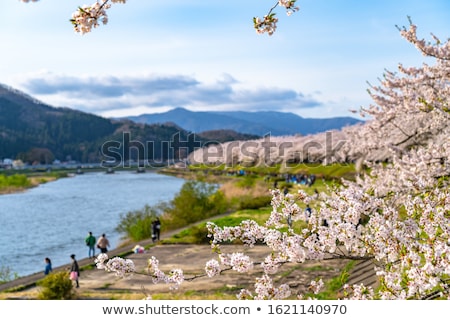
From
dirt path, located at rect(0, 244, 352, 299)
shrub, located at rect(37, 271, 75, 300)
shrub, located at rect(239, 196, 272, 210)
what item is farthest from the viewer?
shrub, located at rect(239, 196, 272, 210)

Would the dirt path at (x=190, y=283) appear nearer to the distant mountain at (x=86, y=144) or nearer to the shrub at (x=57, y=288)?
the shrub at (x=57, y=288)

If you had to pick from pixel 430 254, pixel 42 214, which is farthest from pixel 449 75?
pixel 42 214

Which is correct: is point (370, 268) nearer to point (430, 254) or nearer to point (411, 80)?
point (411, 80)

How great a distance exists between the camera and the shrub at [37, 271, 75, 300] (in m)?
14.5

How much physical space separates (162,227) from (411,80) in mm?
20436

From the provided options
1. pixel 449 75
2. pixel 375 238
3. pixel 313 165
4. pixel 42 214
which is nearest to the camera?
pixel 375 238

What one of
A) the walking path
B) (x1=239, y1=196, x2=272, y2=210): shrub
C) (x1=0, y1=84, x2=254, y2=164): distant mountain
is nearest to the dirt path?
the walking path

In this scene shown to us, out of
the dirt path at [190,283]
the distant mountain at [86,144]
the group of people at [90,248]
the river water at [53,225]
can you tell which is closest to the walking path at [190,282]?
the dirt path at [190,283]

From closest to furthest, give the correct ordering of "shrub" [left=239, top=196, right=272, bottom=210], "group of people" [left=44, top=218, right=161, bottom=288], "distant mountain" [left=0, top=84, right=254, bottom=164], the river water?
"group of people" [left=44, top=218, right=161, bottom=288] → the river water → "shrub" [left=239, top=196, right=272, bottom=210] → "distant mountain" [left=0, top=84, right=254, bottom=164]

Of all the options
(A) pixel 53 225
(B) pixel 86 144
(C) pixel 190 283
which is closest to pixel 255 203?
(A) pixel 53 225

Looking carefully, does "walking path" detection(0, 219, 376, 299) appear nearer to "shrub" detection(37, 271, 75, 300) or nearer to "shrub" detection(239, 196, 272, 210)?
"shrub" detection(37, 271, 75, 300)

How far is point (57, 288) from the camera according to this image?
47.6 ft

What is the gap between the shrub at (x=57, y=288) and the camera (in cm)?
1448
